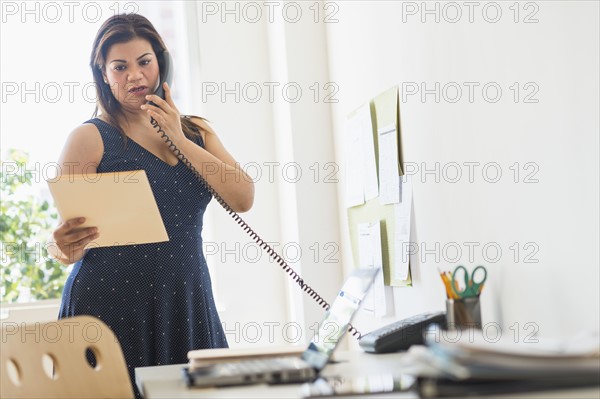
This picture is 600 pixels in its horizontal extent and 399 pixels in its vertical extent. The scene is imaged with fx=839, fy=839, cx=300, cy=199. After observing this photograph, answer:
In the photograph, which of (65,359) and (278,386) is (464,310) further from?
(65,359)

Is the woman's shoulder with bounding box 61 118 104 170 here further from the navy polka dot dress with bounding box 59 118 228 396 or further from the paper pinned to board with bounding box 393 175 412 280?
the paper pinned to board with bounding box 393 175 412 280

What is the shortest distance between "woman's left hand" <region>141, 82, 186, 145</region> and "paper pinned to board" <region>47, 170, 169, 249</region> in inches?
11.1

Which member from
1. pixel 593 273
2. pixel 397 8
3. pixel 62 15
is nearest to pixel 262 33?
pixel 62 15

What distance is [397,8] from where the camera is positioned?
2.38 m

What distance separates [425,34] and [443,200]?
0.43m

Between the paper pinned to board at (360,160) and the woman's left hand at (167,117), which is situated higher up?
the woman's left hand at (167,117)

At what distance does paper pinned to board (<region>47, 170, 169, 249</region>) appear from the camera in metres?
1.94

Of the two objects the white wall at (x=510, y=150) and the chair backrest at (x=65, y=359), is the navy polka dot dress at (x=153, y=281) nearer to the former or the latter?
the chair backrest at (x=65, y=359)

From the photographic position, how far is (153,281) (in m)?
2.24

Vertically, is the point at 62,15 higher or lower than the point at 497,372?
higher

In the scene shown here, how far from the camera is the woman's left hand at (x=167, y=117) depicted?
2.21 meters

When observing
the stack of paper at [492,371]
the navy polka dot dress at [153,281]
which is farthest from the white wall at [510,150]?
the navy polka dot dress at [153,281]

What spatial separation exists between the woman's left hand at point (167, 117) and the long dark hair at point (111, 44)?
143 millimetres

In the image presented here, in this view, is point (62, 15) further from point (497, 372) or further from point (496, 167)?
point (497, 372)
